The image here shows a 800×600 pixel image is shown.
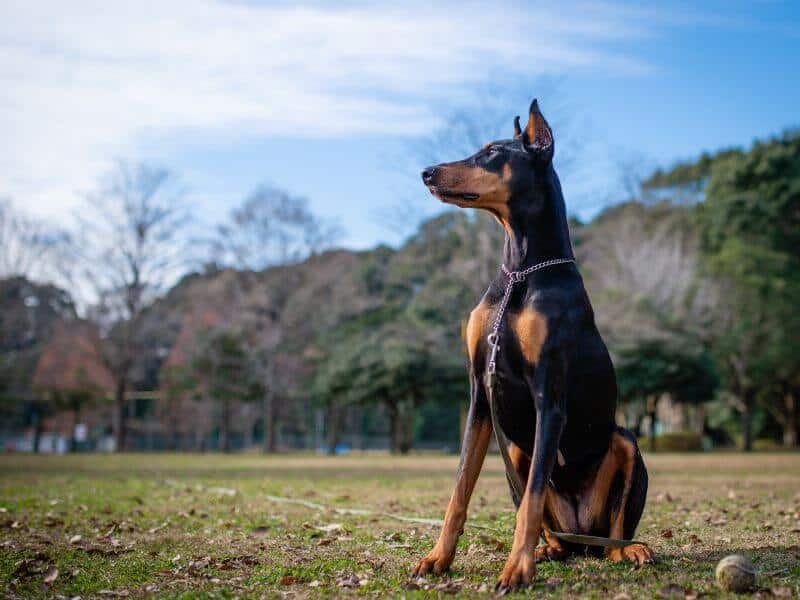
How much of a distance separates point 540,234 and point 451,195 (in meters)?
0.56

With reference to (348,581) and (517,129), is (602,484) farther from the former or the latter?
(517,129)

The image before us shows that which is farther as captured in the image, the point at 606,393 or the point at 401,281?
the point at 401,281

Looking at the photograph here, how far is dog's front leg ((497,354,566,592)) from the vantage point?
422cm

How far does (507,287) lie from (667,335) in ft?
110

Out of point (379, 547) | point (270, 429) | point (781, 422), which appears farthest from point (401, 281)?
point (379, 547)

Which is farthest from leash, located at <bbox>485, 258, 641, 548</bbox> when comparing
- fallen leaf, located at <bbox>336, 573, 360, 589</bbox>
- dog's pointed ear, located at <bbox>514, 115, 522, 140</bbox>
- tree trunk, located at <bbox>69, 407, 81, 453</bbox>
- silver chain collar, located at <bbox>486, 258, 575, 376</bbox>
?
tree trunk, located at <bbox>69, 407, 81, 453</bbox>

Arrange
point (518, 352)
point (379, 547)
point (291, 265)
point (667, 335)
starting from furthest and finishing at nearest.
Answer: point (291, 265), point (667, 335), point (379, 547), point (518, 352)

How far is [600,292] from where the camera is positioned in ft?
125

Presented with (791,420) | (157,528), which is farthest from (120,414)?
Answer: (157,528)

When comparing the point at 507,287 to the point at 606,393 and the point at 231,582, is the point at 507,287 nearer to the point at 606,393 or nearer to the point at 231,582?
the point at 606,393

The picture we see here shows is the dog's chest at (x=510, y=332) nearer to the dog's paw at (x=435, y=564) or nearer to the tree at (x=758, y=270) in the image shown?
the dog's paw at (x=435, y=564)

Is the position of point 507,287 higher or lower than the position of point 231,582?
higher

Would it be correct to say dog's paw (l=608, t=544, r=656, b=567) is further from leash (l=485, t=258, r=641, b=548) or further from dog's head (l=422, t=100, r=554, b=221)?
dog's head (l=422, t=100, r=554, b=221)

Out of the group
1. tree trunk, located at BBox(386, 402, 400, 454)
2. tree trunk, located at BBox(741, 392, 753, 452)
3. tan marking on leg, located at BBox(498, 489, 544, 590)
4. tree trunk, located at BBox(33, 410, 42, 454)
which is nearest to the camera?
tan marking on leg, located at BBox(498, 489, 544, 590)
